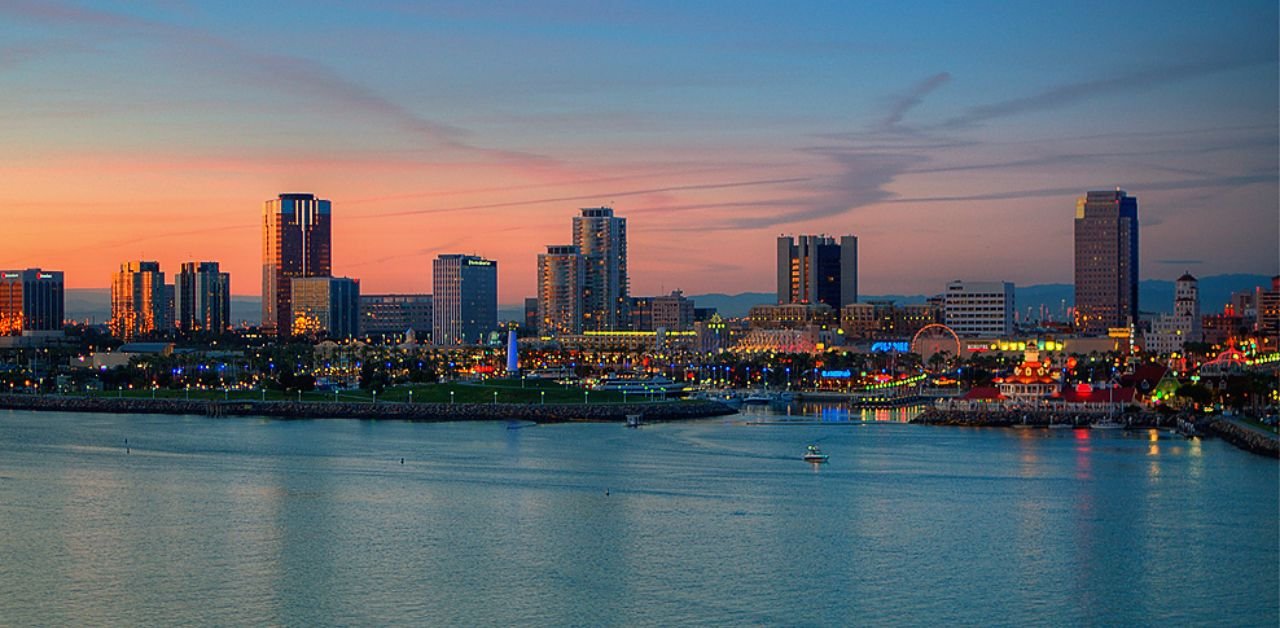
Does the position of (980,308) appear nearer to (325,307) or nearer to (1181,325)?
(1181,325)

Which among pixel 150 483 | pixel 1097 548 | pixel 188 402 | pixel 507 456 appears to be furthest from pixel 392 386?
pixel 1097 548

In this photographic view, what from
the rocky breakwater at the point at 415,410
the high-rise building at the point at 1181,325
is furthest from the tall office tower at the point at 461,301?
the rocky breakwater at the point at 415,410

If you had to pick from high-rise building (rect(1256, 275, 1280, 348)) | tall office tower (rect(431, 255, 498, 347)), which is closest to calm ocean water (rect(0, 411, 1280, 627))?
high-rise building (rect(1256, 275, 1280, 348))

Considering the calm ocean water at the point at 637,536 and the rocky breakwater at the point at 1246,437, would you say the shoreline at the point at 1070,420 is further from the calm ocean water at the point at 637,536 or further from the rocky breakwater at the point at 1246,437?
the calm ocean water at the point at 637,536

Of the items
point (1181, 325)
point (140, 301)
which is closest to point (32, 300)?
point (140, 301)

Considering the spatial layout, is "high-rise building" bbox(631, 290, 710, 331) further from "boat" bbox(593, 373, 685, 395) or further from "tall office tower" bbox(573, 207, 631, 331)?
"boat" bbox(593, 373, 685, 395)

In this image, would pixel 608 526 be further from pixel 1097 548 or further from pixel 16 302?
pixel 16 302

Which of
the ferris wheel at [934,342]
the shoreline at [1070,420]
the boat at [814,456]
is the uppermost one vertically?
the ferris wheel at [934,342]
